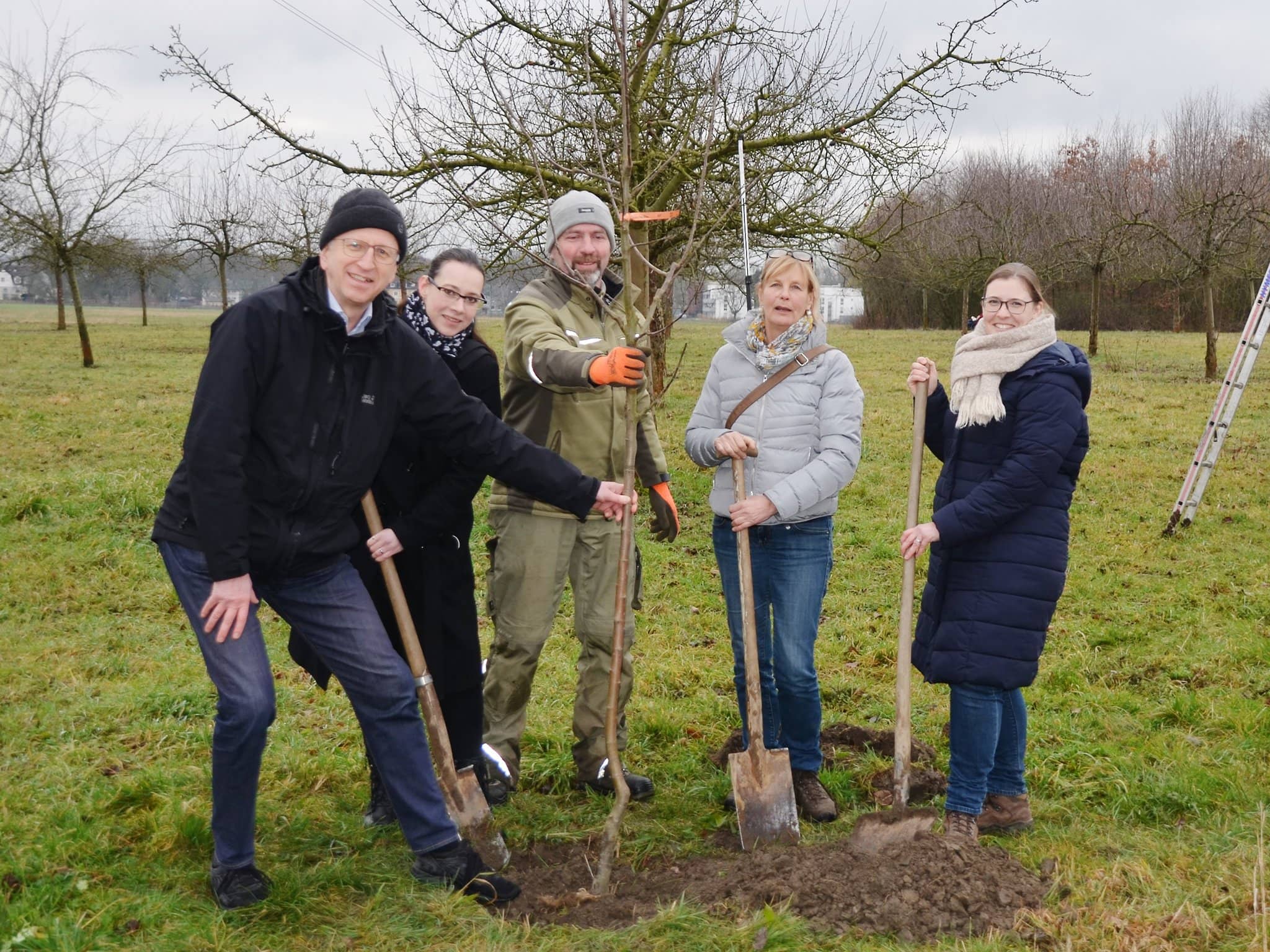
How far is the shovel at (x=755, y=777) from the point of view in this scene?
12.3 ft

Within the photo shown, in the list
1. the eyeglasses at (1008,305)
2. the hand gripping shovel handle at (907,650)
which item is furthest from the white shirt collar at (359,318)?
the eyeglasses at (1008,305)

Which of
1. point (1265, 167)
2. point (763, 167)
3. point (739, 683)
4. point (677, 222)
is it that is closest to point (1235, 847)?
point (739, 683)

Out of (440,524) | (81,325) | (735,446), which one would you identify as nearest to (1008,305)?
(735,446)

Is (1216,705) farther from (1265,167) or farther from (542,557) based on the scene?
(1265,167)

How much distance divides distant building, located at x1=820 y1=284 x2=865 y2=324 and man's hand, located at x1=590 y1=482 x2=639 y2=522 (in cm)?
4820

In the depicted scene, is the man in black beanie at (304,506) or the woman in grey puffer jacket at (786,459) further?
the woman in grey puffer jacket at (786,459)

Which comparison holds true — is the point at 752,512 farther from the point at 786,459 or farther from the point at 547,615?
the point at 547,615

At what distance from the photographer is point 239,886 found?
3.16 m

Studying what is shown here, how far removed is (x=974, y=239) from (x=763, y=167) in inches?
828

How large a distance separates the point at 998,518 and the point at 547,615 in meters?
1.74

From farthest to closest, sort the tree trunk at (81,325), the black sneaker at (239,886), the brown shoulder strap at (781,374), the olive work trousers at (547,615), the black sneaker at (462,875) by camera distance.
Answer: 1. the tree trunk at (81,325)
2. the olive work trousers at (547,615)
3. the brown shoulder strap at (781,374)
4. the black sneaker at (462,875)
5. the black sneaker at (239,886)

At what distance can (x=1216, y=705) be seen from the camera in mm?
5094

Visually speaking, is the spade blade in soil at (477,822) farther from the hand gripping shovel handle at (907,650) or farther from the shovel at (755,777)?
the hand gripping shovel handle at (907,650)

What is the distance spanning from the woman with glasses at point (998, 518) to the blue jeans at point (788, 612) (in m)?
0.38
